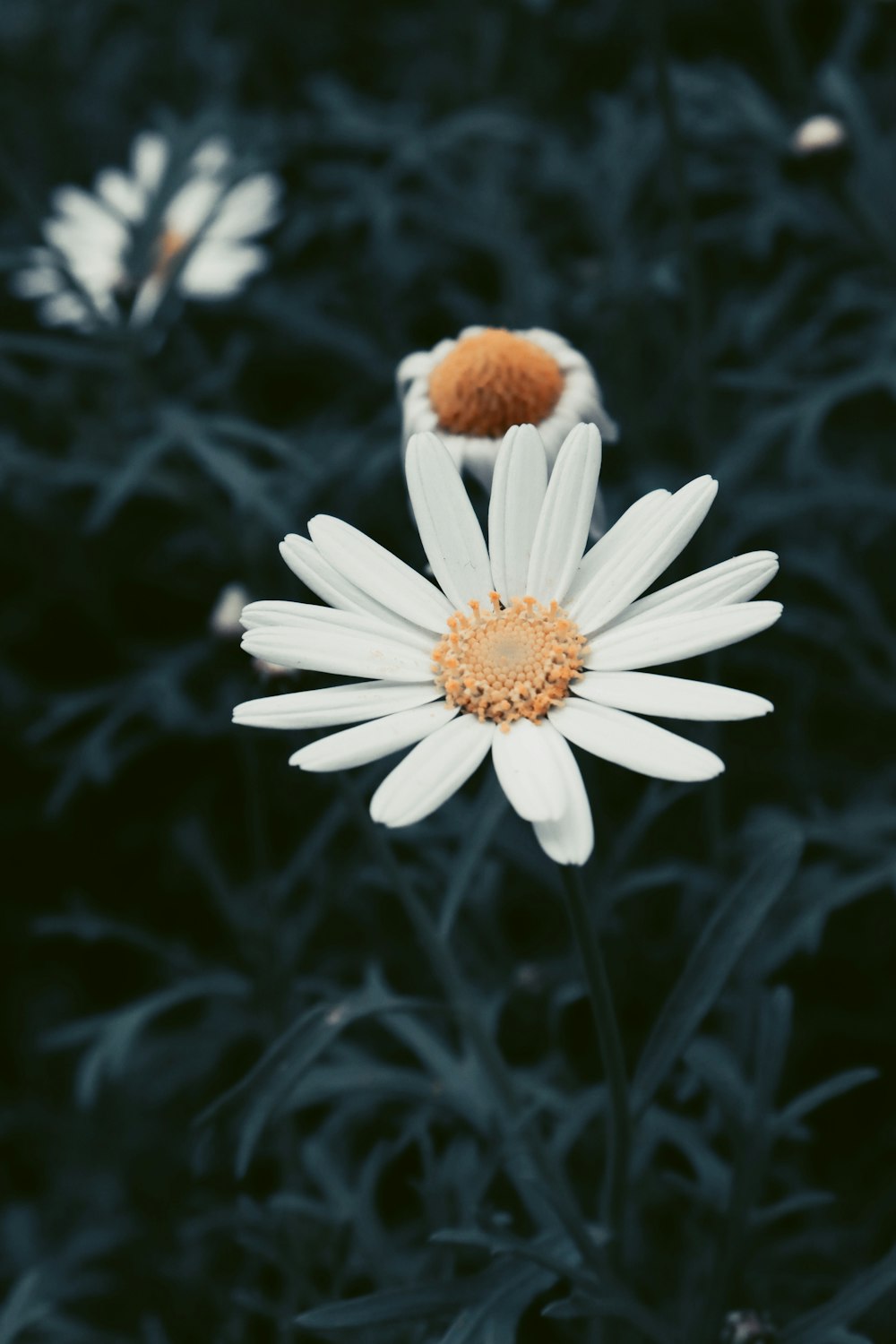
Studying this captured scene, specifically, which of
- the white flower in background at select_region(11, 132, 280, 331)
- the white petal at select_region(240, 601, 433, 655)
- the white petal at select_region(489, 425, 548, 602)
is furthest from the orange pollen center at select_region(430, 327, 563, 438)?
the white flower in background at select_region(11, 132, 280, 331)

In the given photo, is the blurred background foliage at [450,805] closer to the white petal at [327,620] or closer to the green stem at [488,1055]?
the green stem at [488,1055]

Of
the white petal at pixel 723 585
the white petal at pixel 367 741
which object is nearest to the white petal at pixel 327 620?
the white petal at pixel 367 741

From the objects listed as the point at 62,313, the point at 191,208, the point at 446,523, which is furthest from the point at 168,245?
the point at 446,523

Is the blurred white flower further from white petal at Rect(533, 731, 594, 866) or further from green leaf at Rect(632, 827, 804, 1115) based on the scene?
white petal at Rect(533, 731, 594, 866)

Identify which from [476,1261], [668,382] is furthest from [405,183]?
[476,1261]

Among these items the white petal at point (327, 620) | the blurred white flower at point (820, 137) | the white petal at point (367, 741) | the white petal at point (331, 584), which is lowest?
the white petal at point (367, 741)

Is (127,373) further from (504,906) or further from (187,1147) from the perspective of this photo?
(187,1147)
